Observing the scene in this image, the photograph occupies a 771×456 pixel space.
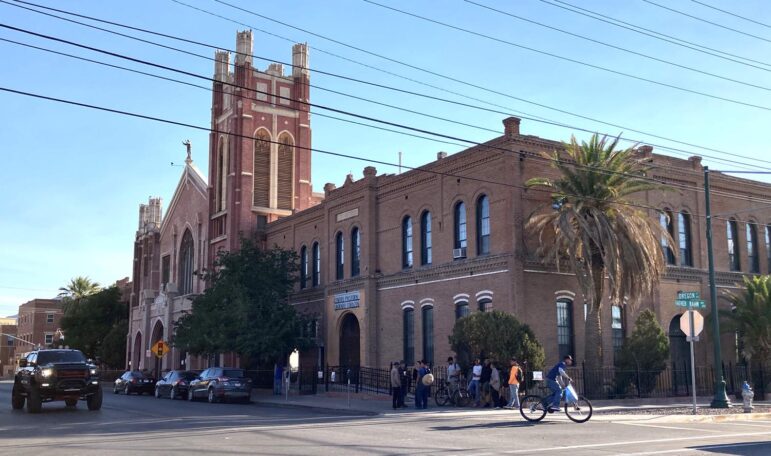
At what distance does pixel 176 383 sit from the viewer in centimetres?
3684

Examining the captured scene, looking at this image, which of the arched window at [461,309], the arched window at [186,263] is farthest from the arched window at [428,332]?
the arched window at [186,263]

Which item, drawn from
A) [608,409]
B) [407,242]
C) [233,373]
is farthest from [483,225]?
[233,373]

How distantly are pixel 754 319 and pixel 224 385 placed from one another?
22.5 m

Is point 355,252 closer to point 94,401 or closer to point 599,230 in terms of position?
point 599,230

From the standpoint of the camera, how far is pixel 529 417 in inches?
778

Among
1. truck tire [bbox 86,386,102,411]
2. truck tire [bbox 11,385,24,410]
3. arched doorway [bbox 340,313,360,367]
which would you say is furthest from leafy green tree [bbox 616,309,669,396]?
truck tire [bbox 11,385,24,410]

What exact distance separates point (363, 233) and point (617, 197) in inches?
567

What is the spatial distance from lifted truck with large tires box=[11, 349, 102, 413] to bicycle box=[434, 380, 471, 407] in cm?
1137

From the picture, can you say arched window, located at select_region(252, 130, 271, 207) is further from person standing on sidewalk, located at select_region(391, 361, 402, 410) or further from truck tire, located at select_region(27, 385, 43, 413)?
truck tire, located at select_region(27, 385, 43, 413)

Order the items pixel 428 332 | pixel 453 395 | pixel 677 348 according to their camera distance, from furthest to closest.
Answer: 1. pixel 677 348
2. pixel 428 332
3. pixel 453 395

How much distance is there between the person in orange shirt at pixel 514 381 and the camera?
2320 cm

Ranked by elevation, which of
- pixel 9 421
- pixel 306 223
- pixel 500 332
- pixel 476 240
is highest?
pixel 306 223

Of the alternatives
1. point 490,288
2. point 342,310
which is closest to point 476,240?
point 490,288

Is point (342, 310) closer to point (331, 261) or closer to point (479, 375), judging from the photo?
point (331, 261)
